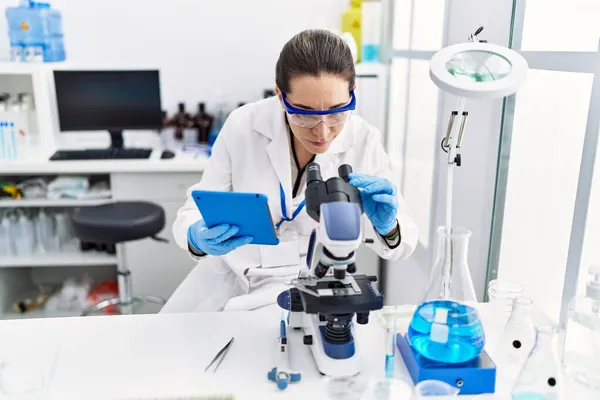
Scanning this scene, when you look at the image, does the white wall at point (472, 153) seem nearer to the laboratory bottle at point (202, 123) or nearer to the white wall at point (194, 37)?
the white wall at point (194, 37)

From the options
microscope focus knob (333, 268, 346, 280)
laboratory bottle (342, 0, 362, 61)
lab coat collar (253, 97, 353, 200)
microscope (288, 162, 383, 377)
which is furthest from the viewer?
laboratory bottle (342, 0, 362, 61)

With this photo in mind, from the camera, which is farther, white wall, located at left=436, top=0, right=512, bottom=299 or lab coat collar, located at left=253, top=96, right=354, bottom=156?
lab coat collar, located at left=253, top=96, right=354, bottom=156

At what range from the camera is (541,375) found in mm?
947

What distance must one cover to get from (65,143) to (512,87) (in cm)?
280

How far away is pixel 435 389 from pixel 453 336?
10cm

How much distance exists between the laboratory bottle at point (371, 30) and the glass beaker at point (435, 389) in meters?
2.30

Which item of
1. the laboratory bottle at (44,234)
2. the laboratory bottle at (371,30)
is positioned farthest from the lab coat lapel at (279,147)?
the laboratory bottle at (44,234)

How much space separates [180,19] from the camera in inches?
122

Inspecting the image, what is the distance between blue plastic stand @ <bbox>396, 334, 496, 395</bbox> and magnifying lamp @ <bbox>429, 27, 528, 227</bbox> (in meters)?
0.49

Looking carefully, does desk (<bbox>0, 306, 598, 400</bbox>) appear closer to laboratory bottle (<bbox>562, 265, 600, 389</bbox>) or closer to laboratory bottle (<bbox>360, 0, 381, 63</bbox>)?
laboratory bottle (<bbox>562, 265, 600, 389</bbox>)

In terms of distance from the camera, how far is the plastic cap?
987mm

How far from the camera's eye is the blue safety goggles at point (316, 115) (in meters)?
1.28

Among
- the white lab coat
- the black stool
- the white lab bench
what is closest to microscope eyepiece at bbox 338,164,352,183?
the white lab coat

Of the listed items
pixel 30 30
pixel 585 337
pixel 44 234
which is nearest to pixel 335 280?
pixel 585 337
